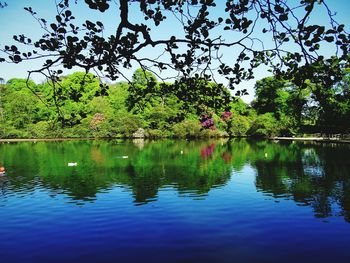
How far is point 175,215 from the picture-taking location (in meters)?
18.6

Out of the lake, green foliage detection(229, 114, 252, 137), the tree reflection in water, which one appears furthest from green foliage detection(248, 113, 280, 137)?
the lake

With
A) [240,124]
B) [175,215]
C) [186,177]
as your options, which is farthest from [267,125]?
[175,215]

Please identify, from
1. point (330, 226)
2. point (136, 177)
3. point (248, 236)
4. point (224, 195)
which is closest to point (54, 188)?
point (136, 177)

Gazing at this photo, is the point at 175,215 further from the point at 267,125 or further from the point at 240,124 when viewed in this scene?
the point at 240,124

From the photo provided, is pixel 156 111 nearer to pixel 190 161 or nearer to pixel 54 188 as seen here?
pixel 190 161

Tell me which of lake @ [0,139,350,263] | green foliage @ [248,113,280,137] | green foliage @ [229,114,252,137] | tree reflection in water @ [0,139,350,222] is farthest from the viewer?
green foliage @ [229,114,252,137]

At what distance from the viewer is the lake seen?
44.7 feet

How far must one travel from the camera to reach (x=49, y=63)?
5469 millimetres

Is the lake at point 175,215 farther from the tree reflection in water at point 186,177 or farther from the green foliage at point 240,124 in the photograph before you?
the green foliage at point 240,124

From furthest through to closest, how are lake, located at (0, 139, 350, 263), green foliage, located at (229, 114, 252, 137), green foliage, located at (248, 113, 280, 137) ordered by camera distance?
green foliage, located at (229, 114, 252, 137) → green foliage, located at (248, 113, 280, 137) → lake, located at (0, 139, 350, 263)

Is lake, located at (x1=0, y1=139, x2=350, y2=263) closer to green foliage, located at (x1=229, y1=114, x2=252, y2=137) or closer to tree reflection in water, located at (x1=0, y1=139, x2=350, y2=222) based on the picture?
tree reflection in water, located at (x1=0, y1=139, x2=350, y2=222)

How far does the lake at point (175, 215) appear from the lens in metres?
13.6

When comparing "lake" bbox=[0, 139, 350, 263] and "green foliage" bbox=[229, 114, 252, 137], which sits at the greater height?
"green foliage" bbox=[229, 114, 252, 137]

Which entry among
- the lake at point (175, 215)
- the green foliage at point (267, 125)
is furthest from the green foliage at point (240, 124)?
the lake at point (175, 215)
